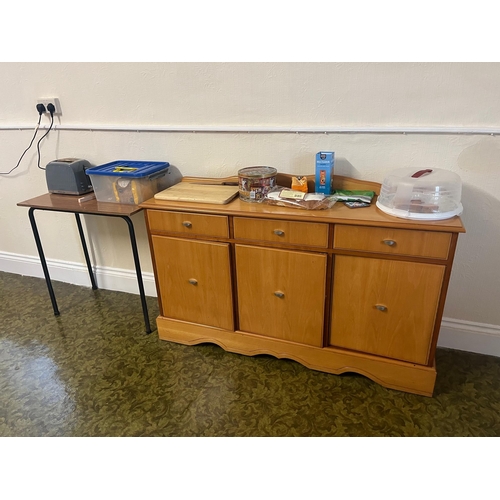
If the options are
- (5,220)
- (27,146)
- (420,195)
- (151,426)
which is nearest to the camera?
(420,195)

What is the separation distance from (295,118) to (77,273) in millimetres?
1844

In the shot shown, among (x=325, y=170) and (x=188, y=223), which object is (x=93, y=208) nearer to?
(x=188, y=223)

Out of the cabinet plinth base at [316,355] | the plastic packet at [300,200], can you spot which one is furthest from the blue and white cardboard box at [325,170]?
the cabinet plinth base at [316,355]

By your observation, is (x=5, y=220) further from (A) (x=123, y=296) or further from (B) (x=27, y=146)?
(A) (x=123, y=296)

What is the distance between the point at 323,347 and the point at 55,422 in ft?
3.93

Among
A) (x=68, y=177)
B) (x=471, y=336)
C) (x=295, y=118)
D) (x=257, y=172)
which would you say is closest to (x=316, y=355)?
(x=471, y=336)

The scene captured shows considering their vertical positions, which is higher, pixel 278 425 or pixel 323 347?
pixel 323 347

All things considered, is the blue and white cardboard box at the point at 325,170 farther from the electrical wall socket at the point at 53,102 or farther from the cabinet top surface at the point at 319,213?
the electrical wall socket at the point at 53,102

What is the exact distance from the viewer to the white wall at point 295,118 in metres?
1.55

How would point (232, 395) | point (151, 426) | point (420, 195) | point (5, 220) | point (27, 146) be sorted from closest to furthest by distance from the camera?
1. point (420, 195)
2. point (151, 426)
3. point (232, 395)
4. point (27, 146)
5. point (5, 220)

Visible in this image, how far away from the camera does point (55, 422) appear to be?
1577 millimetres

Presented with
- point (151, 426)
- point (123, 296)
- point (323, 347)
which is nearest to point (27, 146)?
point (123, 296)

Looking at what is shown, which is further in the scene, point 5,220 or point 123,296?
point 5,220

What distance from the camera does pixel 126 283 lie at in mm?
2514
